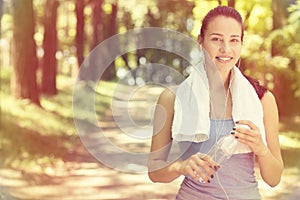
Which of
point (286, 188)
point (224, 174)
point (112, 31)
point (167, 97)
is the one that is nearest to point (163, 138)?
point (167, 97)

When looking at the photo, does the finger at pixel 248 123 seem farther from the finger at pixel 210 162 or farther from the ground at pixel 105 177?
the ground at pixel 105 177

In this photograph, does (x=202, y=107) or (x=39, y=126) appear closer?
(x=202, y=107)

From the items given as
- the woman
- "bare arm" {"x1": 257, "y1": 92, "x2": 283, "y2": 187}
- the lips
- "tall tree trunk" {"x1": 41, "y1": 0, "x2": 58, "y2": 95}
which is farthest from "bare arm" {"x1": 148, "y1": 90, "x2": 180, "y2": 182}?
"tall tree trunk" {"x1": 41, "y1": 0, "x2": 58, "y2": 95}

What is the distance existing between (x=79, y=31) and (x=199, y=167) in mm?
754

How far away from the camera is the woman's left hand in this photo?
5.61ft

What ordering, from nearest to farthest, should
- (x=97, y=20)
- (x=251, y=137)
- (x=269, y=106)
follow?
(x=251, y=137) < (x=269, y=106) < (x=97, y=20)

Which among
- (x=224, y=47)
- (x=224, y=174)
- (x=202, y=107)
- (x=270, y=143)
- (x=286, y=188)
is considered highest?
(x=224, y=47)

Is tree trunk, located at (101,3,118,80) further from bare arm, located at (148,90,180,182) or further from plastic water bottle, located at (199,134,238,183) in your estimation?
plastic water bottle, located at (199,134,238,183)

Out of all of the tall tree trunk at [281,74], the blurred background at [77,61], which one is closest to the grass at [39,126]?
the blurred background at [77,61]

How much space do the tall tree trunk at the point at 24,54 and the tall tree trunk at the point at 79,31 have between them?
19 cm

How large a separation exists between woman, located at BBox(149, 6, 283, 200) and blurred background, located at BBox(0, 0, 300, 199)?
0.31ft

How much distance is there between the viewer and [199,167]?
67.7 inches

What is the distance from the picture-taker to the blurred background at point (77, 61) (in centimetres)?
194

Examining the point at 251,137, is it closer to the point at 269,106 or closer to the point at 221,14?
the point at 269,106
